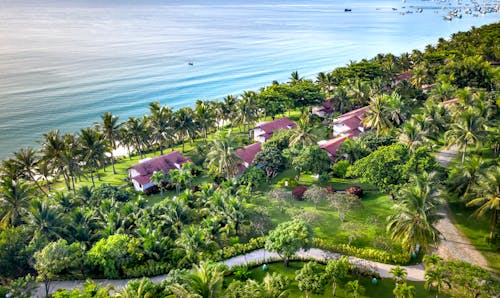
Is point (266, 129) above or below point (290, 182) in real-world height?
above

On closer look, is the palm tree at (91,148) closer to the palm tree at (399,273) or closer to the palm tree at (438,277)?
the palm tree at (399,273)

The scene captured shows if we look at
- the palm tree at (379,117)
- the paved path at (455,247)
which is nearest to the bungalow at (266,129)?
the palm tree at (379,117)

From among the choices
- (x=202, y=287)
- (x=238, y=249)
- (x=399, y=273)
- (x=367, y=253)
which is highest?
(x=202, y=287)

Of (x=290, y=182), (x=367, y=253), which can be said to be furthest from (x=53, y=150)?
(x=367, y=253)

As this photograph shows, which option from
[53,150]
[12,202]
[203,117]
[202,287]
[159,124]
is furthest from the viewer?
[203,117]

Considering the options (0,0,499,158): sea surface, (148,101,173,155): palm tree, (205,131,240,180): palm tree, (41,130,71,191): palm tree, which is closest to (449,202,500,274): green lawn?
(205,131,240,180): palm tree

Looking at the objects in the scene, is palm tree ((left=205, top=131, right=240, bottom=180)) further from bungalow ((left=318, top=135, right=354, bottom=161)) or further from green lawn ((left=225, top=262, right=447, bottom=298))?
green lawn ((left=225, top=262, right=447, bottom=298))

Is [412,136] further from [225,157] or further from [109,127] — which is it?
[109,127]

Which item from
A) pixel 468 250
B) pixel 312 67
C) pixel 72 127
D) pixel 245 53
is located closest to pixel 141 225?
pixel 468 250
